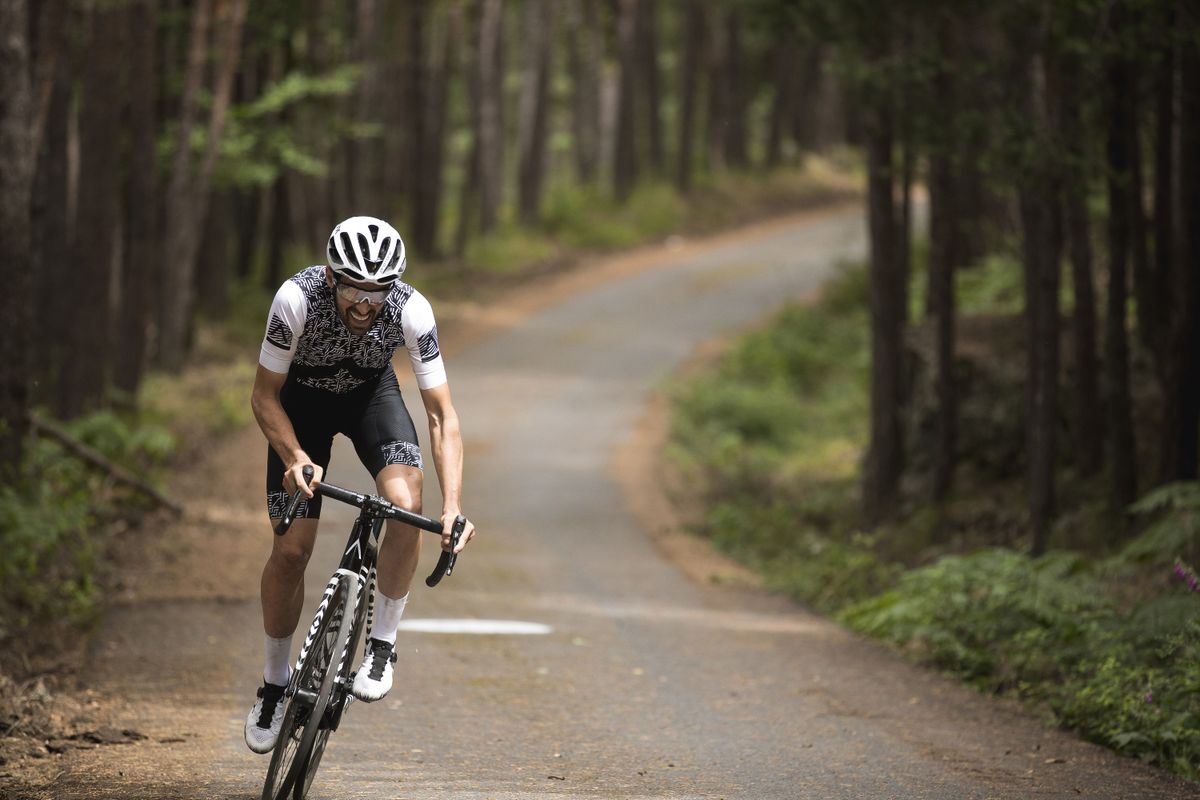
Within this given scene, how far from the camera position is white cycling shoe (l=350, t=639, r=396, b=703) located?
5.95 metres

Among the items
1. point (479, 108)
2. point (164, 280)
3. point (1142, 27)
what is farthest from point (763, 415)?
point (479, 108)

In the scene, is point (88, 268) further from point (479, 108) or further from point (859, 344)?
point (479, 108)

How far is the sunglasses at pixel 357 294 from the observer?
5.73m

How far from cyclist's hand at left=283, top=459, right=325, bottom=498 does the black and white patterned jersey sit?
1.37 feet

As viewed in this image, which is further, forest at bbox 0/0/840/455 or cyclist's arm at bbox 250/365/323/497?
forest at bbox 0/0/840/455

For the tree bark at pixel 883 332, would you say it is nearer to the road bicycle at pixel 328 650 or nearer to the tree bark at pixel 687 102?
the road bicycle at pixel 328 650

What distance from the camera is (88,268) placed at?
18844 millimetres

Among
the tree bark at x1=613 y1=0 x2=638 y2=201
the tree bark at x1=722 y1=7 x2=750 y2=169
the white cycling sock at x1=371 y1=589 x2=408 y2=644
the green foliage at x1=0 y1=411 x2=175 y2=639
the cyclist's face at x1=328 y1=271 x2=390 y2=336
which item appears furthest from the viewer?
the tree bark at x1=722 y1=7 x2=750 y2=169

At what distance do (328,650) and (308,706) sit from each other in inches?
9.6

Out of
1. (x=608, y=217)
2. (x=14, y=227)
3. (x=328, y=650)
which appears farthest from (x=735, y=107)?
(x=328, y=650)

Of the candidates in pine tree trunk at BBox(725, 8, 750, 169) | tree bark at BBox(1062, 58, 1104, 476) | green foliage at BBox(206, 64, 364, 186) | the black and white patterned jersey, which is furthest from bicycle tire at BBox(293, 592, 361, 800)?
pine tree trunk at BBox(725, 8, 750, 169)

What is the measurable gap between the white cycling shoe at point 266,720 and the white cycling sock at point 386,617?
1.60 ft

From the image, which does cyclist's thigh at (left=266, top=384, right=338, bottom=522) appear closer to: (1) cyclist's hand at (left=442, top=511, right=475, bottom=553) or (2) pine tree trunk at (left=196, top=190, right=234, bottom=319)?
(1) cyclist's hand at (left=442, top=511, right=475, bottom=553)

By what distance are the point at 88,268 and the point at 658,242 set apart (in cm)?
2478
